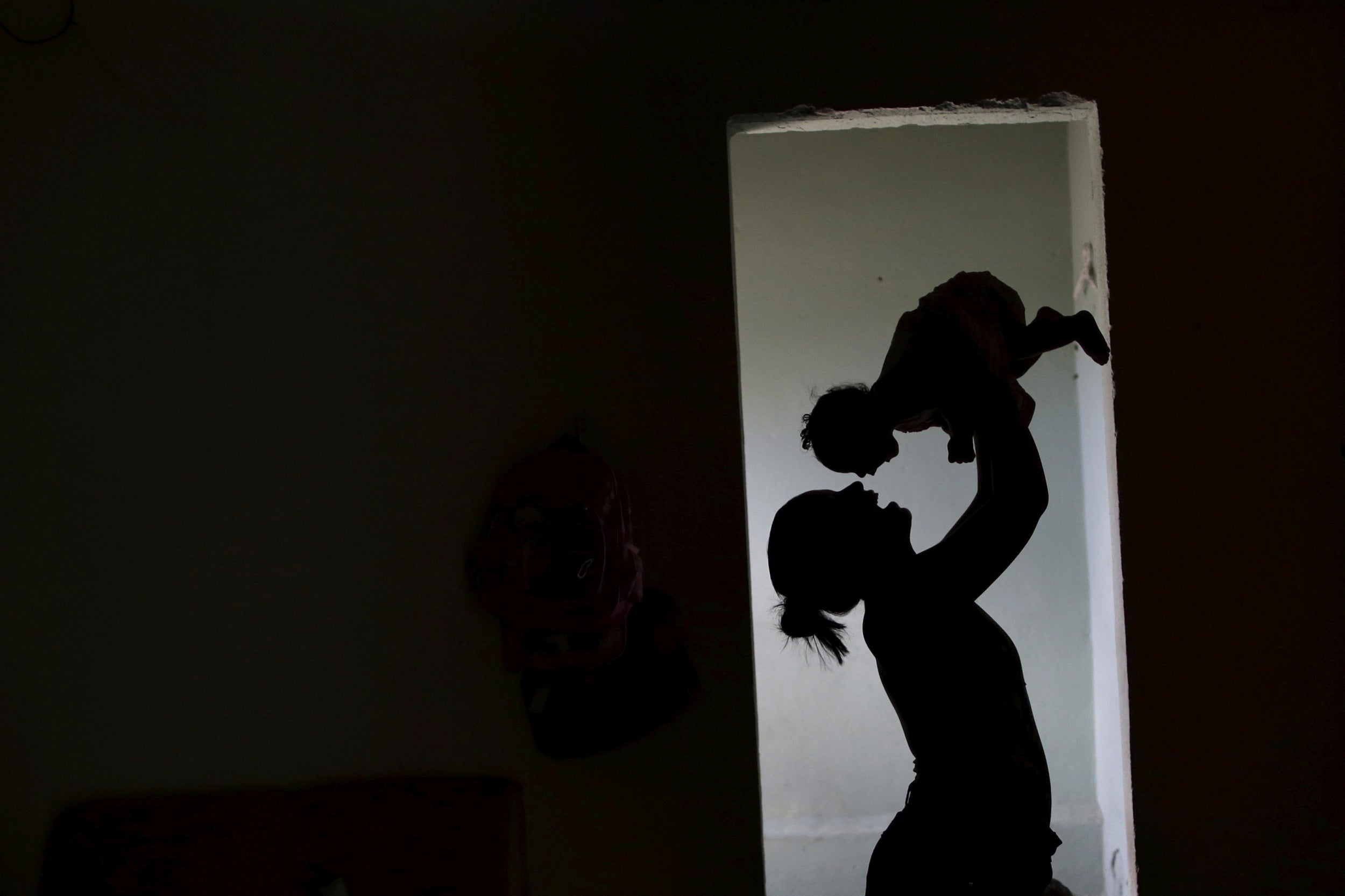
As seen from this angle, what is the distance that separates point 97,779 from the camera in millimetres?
1472

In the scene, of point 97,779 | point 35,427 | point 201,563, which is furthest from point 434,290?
point 97,779

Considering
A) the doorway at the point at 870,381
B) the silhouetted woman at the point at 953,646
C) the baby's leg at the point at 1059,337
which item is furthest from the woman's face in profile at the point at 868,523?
the doorway at the point at 870,381

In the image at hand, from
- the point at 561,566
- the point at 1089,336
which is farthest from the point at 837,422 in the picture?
the point at 561,566

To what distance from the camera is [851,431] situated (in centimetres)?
105

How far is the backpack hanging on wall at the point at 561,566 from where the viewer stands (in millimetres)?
1326

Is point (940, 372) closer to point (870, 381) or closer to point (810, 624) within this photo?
point (810, 624)

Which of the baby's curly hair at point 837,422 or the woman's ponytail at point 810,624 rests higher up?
the baby's curly hair at point 837,422

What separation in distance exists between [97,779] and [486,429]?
36.7 inches

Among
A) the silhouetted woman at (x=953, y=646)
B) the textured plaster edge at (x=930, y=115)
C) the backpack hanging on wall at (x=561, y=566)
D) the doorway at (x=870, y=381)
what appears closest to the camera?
the silhouetted woman at (x=953, y=646)

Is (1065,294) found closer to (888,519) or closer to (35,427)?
(888,519)

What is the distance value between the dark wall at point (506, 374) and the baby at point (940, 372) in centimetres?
39

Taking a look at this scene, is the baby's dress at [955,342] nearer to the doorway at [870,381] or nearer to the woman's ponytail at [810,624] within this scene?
the woman's ponytail at [810,624]

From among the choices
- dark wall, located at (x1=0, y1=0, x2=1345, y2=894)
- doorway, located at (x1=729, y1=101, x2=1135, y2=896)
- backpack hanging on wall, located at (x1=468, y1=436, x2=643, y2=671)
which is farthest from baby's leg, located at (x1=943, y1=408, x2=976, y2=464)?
doorway, located at (x1=729, y1=101, x2=1135, y2=896)

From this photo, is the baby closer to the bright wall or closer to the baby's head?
the baby's head
